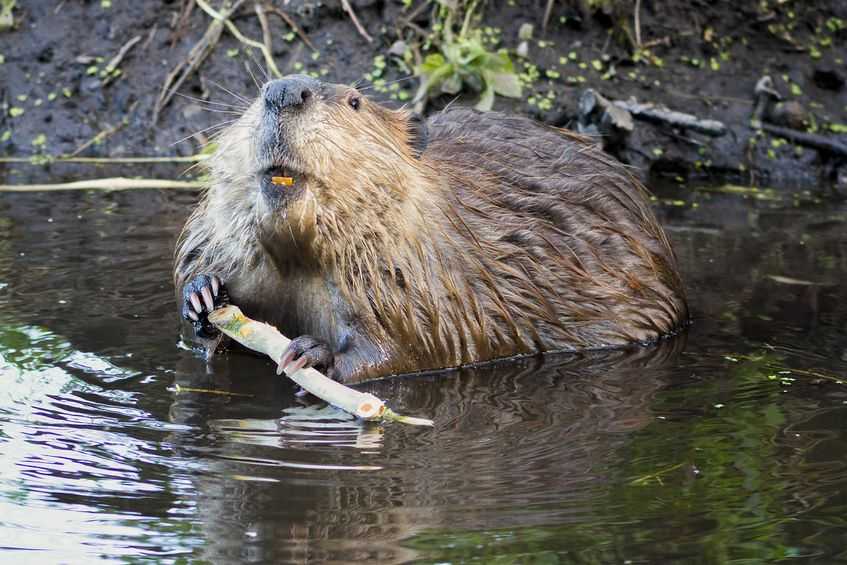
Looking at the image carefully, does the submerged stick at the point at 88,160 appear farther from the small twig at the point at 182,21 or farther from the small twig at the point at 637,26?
the small twig at the point at 637,26

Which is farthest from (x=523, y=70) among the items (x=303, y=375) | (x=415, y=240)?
(x=303, y=375)

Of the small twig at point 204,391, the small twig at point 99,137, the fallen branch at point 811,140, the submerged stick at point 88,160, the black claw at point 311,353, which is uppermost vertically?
the black claw at point 311,353

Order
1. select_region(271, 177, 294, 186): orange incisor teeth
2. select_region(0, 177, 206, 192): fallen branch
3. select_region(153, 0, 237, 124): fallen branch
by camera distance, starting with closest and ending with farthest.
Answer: select_region(271, 177, 294, 186): orange incisor teeth
select_region(0, 177, 206, 192): fallen branch
select_region(153, 0, 237, 124): fallen branch

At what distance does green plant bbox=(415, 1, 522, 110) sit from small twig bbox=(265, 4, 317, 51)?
0.82 meters

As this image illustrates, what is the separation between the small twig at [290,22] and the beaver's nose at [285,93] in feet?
13.3

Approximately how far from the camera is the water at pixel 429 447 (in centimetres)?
278

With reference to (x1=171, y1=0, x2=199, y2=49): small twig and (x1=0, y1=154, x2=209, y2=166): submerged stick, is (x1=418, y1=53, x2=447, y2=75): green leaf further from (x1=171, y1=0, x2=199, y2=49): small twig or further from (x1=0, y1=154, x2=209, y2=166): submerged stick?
(x1=171, y1=0, x2=199, y2=49): small twig

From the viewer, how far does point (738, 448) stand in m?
3.45

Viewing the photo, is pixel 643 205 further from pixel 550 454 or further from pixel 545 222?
pixel 550 454

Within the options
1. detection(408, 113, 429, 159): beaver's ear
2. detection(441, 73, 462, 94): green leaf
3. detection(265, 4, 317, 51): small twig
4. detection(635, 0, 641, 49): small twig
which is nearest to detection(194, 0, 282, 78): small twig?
detection(265, 4, 317, 51): small twig

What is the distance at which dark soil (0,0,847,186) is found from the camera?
746 centimetres

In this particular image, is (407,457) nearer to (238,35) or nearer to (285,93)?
(285,93)

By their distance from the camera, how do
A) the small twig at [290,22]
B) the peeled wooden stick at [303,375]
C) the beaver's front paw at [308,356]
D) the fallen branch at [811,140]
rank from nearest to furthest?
1. the peeled wooden stick at [303,375]
2. the beaver's front paw at [308,356]
3. the fallen branch at [811,140]
4. the small twig at [290,22]

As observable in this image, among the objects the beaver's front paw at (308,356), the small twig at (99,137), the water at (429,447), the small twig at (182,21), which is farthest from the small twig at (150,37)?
the beaver's front paw at (308,356)
